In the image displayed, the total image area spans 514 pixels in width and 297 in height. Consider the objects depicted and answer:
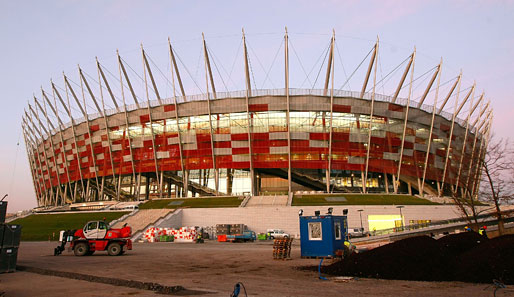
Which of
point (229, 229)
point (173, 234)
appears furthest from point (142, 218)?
point (229, 229)

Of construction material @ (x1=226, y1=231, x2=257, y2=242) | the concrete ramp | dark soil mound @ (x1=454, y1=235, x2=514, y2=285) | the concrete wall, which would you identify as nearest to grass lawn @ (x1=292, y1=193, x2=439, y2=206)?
the concrete ramp

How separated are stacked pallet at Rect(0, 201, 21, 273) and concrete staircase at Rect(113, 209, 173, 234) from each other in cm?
3646

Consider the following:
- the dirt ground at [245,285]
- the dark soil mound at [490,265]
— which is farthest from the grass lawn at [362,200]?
the dark soil mound at [490,265]

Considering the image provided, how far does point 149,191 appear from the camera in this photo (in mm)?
87500

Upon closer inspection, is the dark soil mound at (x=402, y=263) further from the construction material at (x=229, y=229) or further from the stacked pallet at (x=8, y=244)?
the construction material at (x=229, y=229)

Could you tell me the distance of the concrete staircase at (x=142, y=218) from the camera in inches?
2238

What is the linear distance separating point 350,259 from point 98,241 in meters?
20.8

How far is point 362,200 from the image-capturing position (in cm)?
6388

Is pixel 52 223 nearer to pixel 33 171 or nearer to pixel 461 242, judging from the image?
pixel 33 171

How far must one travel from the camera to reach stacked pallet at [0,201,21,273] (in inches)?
721

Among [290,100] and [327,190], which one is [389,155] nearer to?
[327,190]

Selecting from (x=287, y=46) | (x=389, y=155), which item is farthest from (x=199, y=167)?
(x=389, y=155)

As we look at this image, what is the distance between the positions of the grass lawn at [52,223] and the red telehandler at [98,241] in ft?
97.7

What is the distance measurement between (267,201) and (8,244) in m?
49.2
